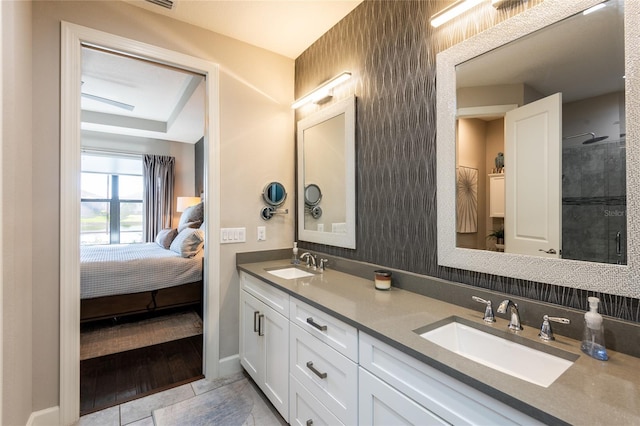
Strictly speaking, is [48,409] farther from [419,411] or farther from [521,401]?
[521,401]

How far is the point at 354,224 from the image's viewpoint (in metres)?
1.95

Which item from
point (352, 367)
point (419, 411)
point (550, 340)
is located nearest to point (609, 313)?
point (550, 340)

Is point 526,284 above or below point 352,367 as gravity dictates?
above

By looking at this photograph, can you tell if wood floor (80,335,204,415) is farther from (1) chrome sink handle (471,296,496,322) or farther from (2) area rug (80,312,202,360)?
(1) chrome sink handle (471,296,496,322)

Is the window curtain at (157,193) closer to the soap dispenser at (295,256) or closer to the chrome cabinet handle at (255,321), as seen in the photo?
the soap dispenser at (295,256)

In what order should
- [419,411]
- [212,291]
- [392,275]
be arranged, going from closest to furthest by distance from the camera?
[419,411] < [392,275] < [212,291]

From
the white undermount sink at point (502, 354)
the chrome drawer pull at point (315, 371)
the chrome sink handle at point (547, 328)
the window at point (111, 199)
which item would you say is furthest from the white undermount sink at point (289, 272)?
the window at point (111, 199)

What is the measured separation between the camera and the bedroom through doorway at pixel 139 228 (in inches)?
92.1

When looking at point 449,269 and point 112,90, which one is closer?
point 449,269

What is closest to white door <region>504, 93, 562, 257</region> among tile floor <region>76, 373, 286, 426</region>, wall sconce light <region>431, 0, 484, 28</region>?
wall sconce light <region>431, 0, 484, 28</region>

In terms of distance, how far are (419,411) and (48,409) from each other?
206 centimetres

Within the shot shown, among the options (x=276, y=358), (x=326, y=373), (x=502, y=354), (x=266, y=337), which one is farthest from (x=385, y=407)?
(x=266, y=337)

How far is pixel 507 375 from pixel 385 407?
44cm

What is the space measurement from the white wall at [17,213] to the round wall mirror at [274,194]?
53.2 inches
